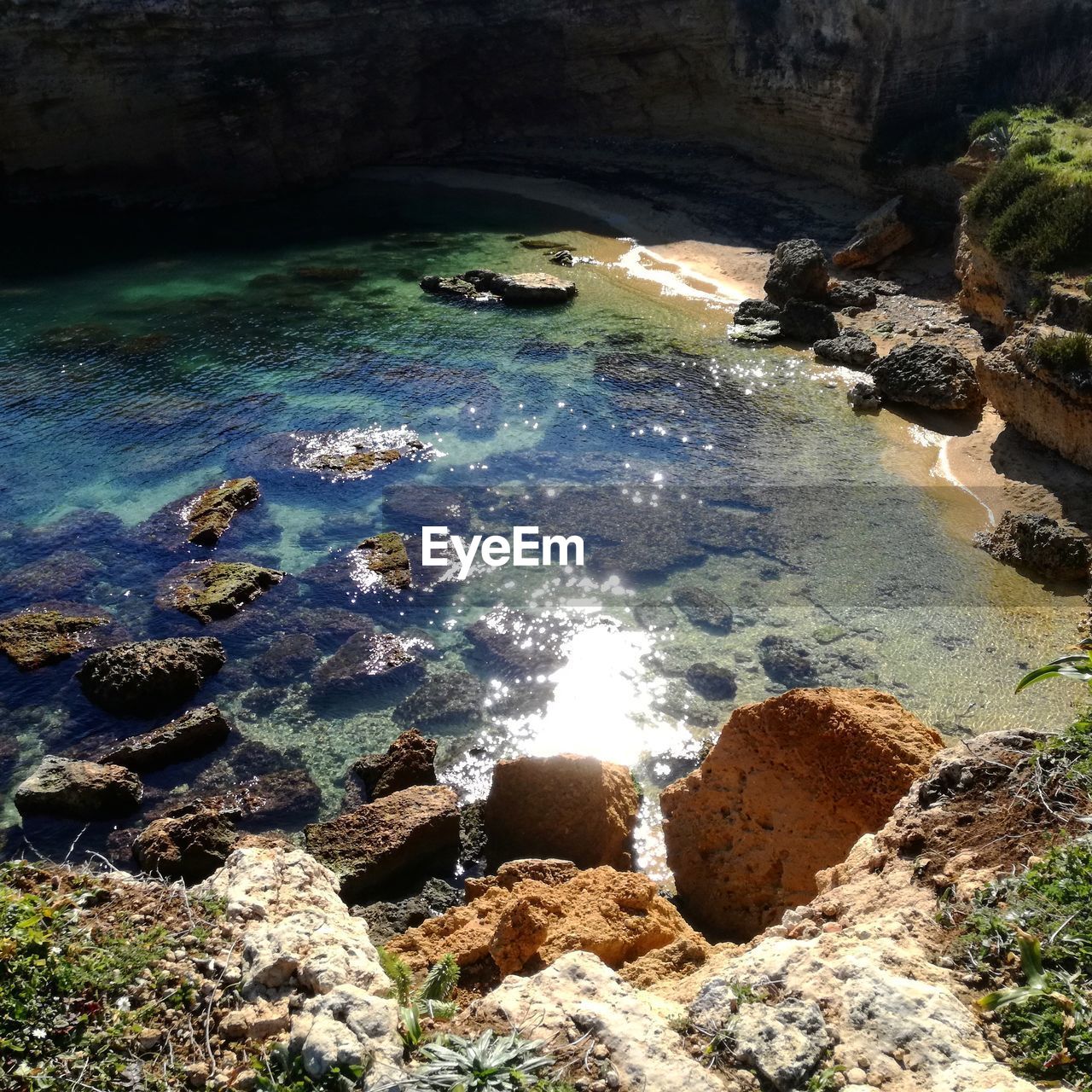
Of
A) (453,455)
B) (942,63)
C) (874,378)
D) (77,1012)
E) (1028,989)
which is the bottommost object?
(453,455)

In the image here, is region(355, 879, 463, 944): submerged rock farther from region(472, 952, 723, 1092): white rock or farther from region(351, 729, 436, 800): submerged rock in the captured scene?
region(472, 952, 723, 1092): white rock

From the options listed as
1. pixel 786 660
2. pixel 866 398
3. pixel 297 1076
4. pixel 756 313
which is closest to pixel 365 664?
pixel 786 660

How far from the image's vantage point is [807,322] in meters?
29.4

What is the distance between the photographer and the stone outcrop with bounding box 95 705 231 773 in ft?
50.8

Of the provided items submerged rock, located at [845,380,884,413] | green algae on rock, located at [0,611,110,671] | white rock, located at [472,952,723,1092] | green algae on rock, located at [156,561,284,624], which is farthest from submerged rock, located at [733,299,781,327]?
white rock, located at [472,952,723,1092]

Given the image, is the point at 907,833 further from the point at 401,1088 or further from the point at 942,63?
the point at 942,63

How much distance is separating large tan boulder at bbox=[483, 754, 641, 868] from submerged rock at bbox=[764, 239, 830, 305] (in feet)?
69.8

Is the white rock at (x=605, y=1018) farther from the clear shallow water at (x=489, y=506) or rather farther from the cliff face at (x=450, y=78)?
the cliff face at (x=450, y=78)

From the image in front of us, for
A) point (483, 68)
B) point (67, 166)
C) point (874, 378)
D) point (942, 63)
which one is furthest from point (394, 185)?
point (874, 378)

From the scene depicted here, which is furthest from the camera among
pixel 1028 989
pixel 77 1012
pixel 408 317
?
pixel 408 317

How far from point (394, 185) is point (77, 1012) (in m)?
44.8

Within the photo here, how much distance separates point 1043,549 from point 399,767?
13.0 m

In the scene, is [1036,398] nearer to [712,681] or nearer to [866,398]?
[866,398]

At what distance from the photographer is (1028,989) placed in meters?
6.07
